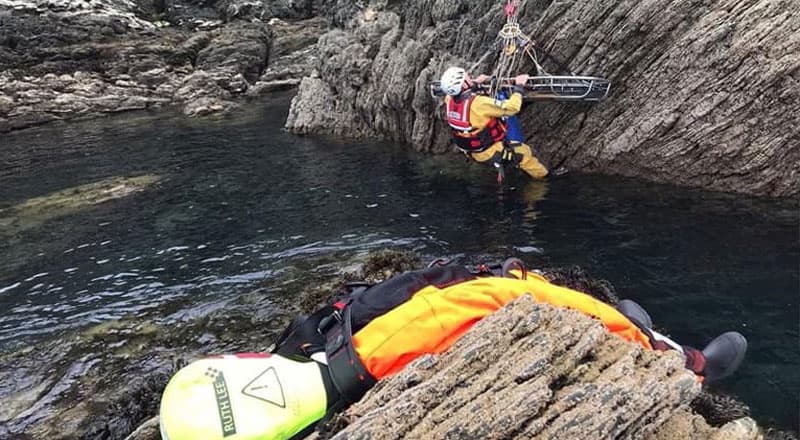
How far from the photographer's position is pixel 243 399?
4688mm

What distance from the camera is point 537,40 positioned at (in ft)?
59.4

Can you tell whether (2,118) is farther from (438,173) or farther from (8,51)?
(438,173)

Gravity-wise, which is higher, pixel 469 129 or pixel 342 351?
pixel 469 129

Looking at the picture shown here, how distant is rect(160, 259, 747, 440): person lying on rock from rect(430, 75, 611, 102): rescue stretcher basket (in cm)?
1146

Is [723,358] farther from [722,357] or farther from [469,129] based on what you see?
[469,129]

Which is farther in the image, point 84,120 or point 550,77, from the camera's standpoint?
point 84,120

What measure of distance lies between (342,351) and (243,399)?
971 mm

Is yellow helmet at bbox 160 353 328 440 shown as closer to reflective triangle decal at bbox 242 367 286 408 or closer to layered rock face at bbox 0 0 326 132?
reflective triangle decal at bbox 242 367 286 408

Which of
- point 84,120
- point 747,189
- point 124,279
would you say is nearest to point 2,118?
point 84,120

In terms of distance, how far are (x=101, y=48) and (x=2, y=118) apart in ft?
45.7

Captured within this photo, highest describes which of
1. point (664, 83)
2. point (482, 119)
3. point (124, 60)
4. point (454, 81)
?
point (664, 83)

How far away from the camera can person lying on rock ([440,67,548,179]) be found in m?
16.5

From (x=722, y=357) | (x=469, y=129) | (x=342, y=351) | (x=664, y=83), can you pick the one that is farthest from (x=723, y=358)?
(x=469, y=129)

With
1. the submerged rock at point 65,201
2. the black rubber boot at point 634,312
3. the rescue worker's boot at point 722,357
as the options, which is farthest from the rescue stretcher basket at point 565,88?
the submerged rock at point 65,201
